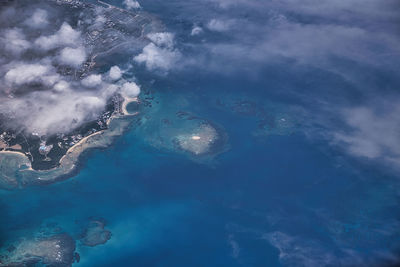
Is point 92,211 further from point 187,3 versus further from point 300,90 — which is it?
point 187,3

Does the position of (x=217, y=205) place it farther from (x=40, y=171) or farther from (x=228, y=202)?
(x=40, y=171)

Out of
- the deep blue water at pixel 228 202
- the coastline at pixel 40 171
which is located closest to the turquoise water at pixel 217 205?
the deep blue water at pixel 228 202

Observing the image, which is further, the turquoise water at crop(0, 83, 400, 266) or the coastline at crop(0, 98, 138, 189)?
the coastline at crop(0, 98, 138, 189)

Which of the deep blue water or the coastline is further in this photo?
the coastline

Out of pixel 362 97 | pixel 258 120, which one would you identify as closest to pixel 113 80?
pixel 258 120

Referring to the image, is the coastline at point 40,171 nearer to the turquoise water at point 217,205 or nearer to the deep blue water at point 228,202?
the deep blue water at point 228,202

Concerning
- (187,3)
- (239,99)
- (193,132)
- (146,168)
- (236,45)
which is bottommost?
(146,168)

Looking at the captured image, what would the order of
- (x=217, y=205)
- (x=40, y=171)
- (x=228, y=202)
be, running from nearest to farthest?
(x=217, y=205), (x=228, y=202), (x=40, y=171)

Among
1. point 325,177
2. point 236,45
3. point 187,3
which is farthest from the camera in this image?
point 187,3

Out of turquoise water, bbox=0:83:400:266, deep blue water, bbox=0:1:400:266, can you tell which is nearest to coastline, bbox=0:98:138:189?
deep blue water, bbox=0:1:400:266

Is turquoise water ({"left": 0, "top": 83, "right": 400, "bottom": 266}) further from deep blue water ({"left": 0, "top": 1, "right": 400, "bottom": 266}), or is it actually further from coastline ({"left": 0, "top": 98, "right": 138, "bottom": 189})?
coastline ({"left": 0, "top": 98, "right": 138, "bottom": 189})

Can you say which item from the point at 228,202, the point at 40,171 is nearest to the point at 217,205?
the point at 228,202
